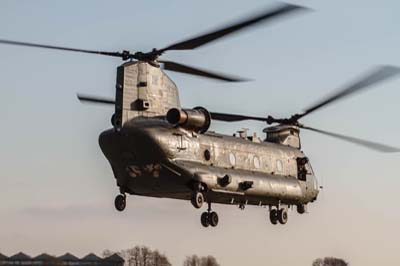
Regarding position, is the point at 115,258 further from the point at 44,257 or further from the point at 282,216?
the point at 282,216

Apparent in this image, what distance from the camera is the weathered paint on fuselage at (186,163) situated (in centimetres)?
A: 4300

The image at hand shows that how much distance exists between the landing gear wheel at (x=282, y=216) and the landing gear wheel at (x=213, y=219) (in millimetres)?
6090

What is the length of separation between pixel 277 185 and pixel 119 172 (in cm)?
1093

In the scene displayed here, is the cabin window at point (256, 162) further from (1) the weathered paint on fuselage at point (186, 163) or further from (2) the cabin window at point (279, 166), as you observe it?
(2) the cabin window at point (279, 166)

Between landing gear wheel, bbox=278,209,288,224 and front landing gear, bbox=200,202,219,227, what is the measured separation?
607 cm

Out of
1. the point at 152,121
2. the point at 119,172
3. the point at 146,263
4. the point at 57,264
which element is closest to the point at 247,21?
the point at 152,121

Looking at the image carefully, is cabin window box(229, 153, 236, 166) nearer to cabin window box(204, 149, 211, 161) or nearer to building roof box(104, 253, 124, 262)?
cabin window box(204, 149, 211, 161)

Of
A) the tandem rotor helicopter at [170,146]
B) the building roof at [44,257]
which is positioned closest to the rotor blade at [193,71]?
the tandem rotor helicopter at [170,146]

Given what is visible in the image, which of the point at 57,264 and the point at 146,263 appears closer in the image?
the point at 57,264

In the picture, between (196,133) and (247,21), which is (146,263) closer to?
(196,133)

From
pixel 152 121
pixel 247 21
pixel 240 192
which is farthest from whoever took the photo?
pixel 240 192

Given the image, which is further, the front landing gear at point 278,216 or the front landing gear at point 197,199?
the front landing gear at point 278,216

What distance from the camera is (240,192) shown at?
47906mm

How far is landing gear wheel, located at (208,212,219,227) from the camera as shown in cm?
4794
